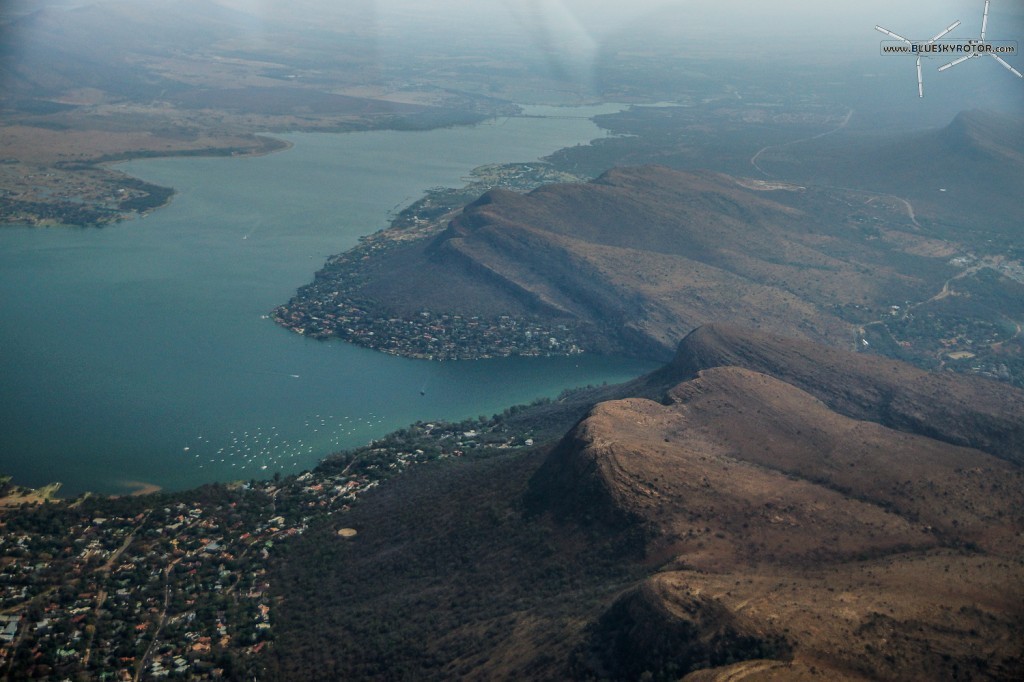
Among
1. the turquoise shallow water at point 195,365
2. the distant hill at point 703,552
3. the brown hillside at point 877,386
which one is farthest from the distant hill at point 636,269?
the distant hill at point 703,552

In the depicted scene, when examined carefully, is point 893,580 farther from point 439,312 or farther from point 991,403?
point 439,312

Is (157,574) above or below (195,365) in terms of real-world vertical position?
above

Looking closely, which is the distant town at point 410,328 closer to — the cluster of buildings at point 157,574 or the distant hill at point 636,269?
the distant hill at point 636,269

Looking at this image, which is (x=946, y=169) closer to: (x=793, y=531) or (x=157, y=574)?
(x=793, y=531)

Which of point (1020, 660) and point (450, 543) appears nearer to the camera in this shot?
point (1020, 660)

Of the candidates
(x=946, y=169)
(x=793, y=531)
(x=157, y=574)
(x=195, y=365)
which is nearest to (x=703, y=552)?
(x=793, y=531)

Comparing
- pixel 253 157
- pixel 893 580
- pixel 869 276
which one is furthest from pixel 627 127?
pixel 893 580
